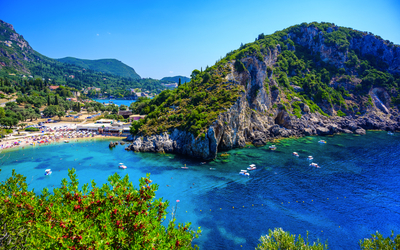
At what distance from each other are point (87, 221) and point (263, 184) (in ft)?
110

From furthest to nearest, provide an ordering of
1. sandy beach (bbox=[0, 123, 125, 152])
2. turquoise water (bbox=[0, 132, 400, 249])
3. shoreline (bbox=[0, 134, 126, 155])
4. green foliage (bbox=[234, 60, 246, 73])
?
green foliage (bbox=[234, 60, 246, 73]) → sandy beach (bbox=[0, 123, 125, 152]) → shoreline (bbox=[0, 134, 126, 155]) → turquoise water (bbox=[0, 132, 400, 249])

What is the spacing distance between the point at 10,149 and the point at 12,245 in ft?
207

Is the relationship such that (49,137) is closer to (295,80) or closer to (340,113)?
(295,80)

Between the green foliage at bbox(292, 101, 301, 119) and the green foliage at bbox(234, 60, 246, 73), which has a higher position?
the green foliage at bbox(234, 60, 246, 73)

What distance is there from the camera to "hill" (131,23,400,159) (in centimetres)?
5512

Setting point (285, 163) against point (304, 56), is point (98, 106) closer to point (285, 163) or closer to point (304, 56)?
point (285, 163)

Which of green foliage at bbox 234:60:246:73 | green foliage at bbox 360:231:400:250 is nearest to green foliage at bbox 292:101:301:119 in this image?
green foliage at bbox 234:60:246:73

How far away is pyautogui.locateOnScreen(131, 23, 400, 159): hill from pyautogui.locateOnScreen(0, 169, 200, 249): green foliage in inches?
1529

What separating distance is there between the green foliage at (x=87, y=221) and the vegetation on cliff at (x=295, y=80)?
130 feet

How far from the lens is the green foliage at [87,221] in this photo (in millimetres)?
7863

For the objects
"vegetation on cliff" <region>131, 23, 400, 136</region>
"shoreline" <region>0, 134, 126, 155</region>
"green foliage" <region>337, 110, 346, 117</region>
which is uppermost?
"vegetation on cliff" <region>131, 23, 400, 136</region>

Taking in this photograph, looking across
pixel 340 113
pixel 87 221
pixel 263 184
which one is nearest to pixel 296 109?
pixel 340 113

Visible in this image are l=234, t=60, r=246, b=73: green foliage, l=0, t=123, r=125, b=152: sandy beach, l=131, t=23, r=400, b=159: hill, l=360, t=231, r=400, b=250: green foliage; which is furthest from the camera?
l=234, t=60, r=246, b=73: green foliage

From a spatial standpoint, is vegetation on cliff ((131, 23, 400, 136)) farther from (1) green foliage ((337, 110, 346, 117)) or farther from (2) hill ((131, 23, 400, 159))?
(1) green foliage ((337, 110, 346, 117))
